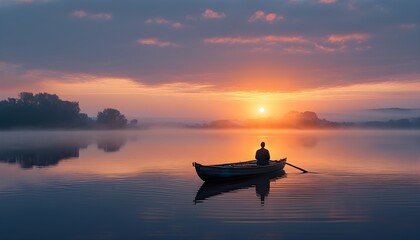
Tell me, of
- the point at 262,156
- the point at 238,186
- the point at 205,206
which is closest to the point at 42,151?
the point at 262,156

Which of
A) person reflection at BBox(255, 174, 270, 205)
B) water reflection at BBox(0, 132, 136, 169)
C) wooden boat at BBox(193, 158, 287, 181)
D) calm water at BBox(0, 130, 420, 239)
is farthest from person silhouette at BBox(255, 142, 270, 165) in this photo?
water reflection at BBox(0, 132, 136, 169)

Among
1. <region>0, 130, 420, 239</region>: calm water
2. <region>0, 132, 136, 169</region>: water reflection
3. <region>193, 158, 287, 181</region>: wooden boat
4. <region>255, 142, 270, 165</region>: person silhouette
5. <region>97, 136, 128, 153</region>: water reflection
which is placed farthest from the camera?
<region>97, 136, 128, 153</region>: water reflection

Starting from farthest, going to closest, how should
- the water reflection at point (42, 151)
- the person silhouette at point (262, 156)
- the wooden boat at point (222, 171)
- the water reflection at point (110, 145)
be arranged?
the water reflection at point (110, 145)
the water reflection at point (42, 151)
the person silhouette at point (262, 156)
the wooden boat at point (222, 171)

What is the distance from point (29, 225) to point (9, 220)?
1660 mm

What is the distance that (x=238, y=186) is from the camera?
3047 cm

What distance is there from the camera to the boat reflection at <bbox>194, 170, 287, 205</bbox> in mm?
26656

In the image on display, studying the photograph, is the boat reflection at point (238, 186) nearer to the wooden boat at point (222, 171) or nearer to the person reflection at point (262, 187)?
the person reflection at point (262, 187)

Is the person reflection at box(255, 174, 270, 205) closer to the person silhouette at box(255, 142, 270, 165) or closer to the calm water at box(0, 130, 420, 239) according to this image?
the calm water at box(0, 130, 420, 239)

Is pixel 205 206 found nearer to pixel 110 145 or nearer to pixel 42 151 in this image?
pixel 42 151

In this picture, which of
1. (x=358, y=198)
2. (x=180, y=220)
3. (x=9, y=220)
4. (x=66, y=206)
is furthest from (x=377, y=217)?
(x=9, y=220)

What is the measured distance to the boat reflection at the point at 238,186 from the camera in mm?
26656

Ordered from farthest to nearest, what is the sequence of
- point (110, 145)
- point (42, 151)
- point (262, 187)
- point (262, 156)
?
point (110, 145), point (42, 151), point (262, 156), point (262, 187)

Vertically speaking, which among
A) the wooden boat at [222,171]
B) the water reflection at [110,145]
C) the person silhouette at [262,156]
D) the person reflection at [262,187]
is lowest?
the person reflection at [262,187]

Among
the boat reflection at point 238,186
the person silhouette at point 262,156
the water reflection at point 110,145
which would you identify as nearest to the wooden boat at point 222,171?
the boat reflection at point 238,186
